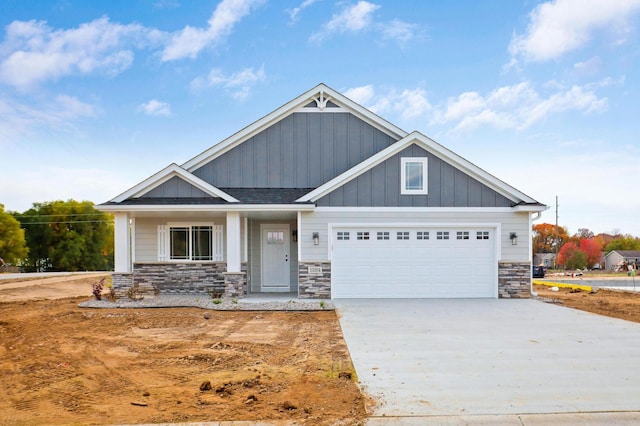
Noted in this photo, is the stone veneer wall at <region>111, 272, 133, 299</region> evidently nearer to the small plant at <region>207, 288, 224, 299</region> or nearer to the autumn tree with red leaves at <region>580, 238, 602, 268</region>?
the small plant at <region>207, 288, 224, 299</region>

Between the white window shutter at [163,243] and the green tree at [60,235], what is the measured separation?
122ft

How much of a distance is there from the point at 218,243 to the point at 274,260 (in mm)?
1932

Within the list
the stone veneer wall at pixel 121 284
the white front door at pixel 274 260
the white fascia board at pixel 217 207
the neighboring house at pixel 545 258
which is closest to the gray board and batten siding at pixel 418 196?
the white fascia board at pixel 217 207

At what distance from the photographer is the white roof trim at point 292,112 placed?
46.7 feet

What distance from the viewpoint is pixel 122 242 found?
503 inches

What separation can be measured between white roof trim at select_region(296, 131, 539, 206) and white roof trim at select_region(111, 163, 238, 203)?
292 cm

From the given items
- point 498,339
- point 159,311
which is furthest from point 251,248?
point 498,339

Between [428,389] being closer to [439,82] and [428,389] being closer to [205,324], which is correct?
[205,324]

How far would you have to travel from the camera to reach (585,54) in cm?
1508

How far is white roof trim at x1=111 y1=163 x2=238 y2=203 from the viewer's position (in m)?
12.9

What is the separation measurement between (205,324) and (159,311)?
7.48ft

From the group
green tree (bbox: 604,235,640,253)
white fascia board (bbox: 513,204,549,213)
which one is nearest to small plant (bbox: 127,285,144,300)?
white fascia board (bbox: 513,204,549,213)

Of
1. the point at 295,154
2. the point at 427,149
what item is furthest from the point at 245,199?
the point at 427,149

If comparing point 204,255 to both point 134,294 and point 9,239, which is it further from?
point 9,239
